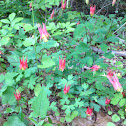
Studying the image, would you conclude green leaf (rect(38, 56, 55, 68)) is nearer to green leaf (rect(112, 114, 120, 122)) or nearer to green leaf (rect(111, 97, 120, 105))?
green leaf (rect(111, 97, 120, 105))

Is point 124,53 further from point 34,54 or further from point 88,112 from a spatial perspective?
point 34,54

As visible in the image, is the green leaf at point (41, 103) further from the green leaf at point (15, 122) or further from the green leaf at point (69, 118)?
the green leaf at point (69, 118)

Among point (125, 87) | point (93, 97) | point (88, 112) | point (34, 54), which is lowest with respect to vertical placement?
point (88, 112)

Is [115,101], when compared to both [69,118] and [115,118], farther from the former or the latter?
[69,118]

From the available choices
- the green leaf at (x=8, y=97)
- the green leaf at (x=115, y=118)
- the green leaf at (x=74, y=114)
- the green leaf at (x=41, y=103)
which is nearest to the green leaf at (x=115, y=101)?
the green leaf at (x=115, y=118)

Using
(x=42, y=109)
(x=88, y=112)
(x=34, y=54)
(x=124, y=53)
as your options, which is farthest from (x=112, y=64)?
(x=42, y=109)

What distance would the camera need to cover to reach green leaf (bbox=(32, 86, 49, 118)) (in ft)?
3.04

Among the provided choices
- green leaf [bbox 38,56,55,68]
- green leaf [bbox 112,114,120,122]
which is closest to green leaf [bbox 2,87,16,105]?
green leaf [bbox 38,56,55,68]

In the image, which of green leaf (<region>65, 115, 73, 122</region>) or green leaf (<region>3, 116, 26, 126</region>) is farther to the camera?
green leaf (<region>65, 115, 73, 122</region>)

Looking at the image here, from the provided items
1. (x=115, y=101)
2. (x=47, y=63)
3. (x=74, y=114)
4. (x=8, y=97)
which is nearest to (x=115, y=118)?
(x=115, y=101)

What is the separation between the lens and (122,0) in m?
4.07

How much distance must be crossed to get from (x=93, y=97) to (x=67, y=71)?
53cm

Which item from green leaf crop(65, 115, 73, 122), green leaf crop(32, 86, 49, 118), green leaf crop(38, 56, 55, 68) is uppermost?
green leaf crop(38, 56, 55, 68)

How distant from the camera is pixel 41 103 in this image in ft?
3.07
